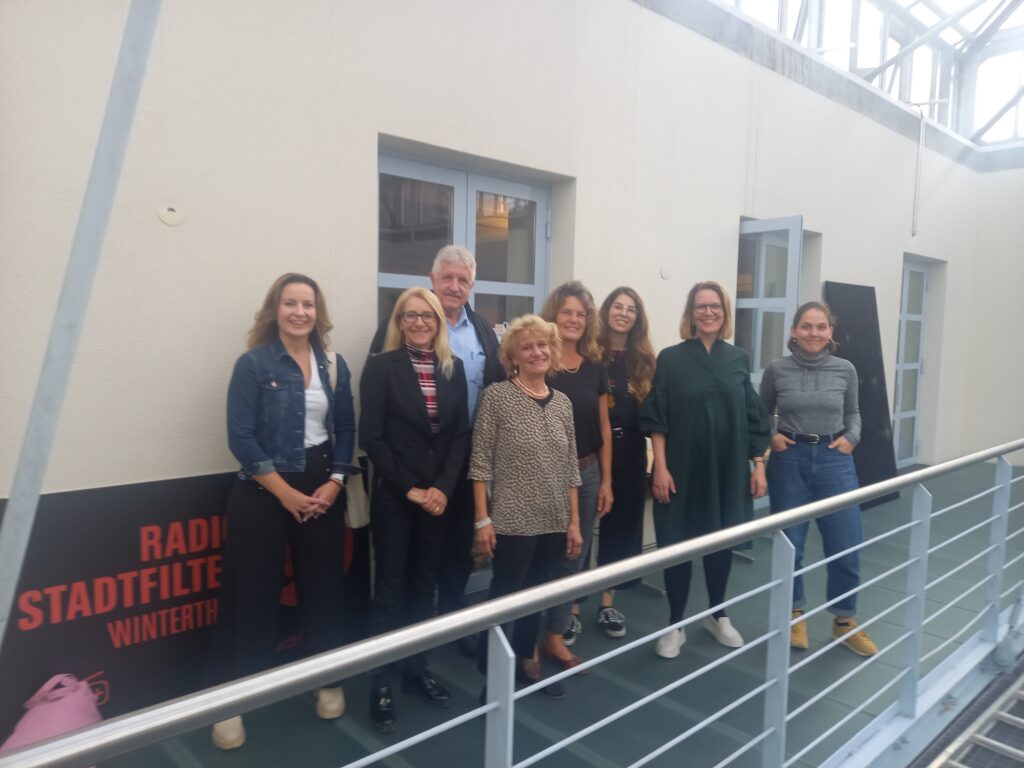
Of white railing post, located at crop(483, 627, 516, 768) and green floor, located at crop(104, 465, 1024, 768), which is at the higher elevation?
white railing post, located at crop(483, 627, 516, 768)

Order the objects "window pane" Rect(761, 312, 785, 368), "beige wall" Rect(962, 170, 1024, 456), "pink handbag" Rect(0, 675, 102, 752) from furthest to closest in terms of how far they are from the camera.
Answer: "beige wall" Rect(962, 170, 1024, 456)
"window pane" Rect(761, 312, 785, 368)
"pink handbag" Rect(0, 675, 102, 752)

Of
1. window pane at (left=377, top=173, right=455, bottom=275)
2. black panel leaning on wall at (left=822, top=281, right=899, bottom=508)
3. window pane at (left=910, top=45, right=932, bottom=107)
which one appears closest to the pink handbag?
window pane at (left=377, top=173, right=455, bottom=275)

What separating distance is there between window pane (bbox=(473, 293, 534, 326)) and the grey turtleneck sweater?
137 cm

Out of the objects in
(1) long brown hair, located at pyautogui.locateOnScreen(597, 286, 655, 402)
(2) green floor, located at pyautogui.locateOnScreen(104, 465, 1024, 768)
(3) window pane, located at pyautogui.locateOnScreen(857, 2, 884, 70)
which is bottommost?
(2) green floor, located at pyautogui.locateOnScreen(104, 465, 1024, 768)

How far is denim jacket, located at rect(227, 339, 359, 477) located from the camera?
2.37 metres

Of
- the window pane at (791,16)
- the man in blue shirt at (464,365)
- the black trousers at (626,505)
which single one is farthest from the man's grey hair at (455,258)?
the window pane at (791,16)

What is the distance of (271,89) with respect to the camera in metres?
2.73

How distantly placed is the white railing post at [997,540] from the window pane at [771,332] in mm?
2257

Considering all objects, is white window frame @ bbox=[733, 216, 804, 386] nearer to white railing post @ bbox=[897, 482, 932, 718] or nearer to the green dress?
the green dress

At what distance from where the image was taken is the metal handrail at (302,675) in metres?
0.83

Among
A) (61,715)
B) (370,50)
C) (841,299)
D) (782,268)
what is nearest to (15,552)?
(61,715)

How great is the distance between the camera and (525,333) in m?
2.55

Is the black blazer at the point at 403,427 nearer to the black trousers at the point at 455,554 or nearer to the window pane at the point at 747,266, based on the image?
the black trousers at the point at 455,554

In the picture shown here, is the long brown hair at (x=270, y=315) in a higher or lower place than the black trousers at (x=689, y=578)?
higher
